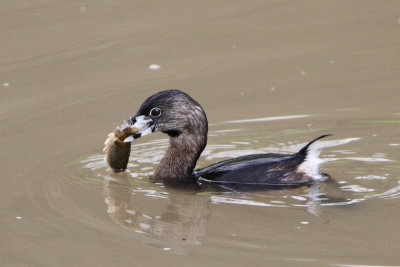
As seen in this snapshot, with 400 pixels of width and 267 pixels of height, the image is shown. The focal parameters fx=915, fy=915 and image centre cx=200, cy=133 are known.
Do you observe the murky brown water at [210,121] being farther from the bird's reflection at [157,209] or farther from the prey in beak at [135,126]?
the prey in beak at [135,126]

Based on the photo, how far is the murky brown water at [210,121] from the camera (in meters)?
6.64

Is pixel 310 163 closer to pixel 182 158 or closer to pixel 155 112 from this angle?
pixel 182 158

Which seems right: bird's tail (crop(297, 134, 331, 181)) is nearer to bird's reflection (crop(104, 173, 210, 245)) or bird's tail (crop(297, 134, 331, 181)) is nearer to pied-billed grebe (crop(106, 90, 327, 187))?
pied-billed grebe (crop(106, 90, 327, 187))

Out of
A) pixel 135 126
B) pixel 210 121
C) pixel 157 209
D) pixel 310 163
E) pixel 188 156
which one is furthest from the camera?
pixel 210 121

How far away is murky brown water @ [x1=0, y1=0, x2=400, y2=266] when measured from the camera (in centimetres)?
664

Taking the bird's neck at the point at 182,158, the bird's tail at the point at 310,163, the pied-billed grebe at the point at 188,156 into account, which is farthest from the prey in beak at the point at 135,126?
the bird's tail at the point at 310,163

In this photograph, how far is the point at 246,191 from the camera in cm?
774

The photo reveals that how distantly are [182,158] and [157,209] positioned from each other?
0.87 metres

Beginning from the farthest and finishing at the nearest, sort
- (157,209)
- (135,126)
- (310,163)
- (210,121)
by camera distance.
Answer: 1. (210,121)
2. (135,126)
3. (310,163)
4. (157,209)

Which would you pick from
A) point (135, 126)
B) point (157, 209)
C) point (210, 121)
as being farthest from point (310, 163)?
point (210, 121)

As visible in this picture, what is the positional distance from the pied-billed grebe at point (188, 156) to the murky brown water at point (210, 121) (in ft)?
0.56

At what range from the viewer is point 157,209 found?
24.6ft

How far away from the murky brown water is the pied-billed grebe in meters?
0.17

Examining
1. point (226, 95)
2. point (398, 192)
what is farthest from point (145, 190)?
point (226, 95)
